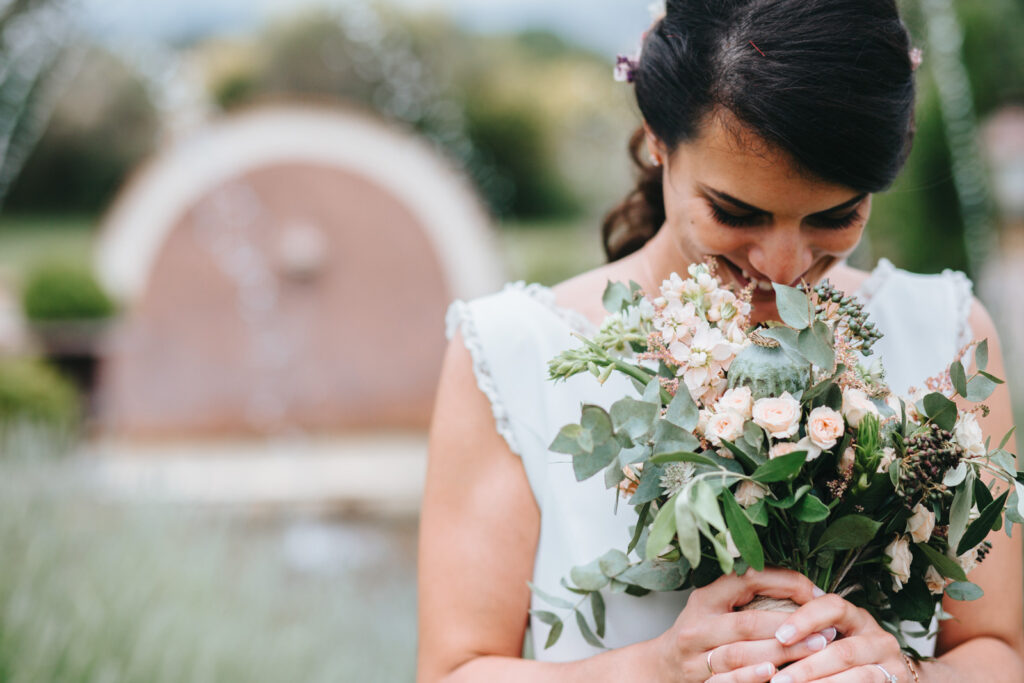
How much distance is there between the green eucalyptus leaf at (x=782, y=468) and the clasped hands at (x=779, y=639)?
0.59 feet

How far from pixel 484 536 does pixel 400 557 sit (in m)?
5.10

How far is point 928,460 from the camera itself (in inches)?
45.9

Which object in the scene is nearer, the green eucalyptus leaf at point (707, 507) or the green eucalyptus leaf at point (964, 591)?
the green eucalyptus leaf at point (707, 507)

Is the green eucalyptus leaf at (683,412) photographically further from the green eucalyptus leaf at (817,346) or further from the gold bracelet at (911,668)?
the gold bracelet at (911,668)

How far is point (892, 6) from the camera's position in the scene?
4.64ft

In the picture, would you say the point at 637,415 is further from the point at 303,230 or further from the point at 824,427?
the point at 303,230

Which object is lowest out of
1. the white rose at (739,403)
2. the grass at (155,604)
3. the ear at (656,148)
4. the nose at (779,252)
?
the grass at (155,604)

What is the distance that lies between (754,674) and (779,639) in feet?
0.17

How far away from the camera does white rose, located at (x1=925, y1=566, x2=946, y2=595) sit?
1.31 meters

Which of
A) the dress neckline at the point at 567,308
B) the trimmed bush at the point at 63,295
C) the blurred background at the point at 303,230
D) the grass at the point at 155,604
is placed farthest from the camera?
the trimmed bush at the point at 63,295

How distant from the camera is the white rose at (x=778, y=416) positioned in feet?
3.77

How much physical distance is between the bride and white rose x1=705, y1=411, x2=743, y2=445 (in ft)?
0.70

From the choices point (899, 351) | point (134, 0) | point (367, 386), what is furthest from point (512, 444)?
point (134, 0)

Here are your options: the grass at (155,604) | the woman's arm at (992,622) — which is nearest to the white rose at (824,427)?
the woman's arm at (992,622)
